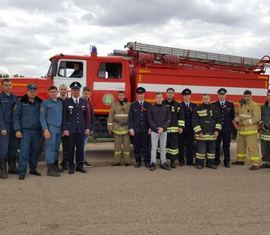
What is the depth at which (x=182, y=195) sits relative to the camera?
260 inches

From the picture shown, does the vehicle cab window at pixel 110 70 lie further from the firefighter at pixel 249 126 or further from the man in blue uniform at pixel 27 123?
the firefighter at pixel 249 126

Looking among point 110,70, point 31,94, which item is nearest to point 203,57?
point 110,70

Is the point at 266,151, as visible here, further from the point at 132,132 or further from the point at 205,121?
the point at 132,132

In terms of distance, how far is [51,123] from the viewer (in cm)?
823

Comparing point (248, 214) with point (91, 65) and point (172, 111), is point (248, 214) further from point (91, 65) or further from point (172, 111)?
point (91, 65)

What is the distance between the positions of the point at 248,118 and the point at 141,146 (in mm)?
2531

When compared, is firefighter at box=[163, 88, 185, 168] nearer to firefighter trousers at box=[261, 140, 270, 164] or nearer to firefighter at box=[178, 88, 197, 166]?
firefighter at box=[178, 88, 197, 166]

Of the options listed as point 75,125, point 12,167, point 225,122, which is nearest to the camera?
point 12,167

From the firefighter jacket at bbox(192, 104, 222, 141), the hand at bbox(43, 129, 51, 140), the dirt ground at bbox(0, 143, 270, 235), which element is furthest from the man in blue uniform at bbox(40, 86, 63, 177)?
the firefighter jacket at bbox(192, 104, 222, 141)

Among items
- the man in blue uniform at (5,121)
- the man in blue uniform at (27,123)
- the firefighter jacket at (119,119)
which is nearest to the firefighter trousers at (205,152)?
the firefighter jacket at (119,119)

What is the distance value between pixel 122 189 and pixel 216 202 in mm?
1588

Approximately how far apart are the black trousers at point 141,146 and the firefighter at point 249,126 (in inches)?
86.3

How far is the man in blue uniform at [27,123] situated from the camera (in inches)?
314

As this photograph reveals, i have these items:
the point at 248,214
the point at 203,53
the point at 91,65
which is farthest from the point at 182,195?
the point at 203,53
